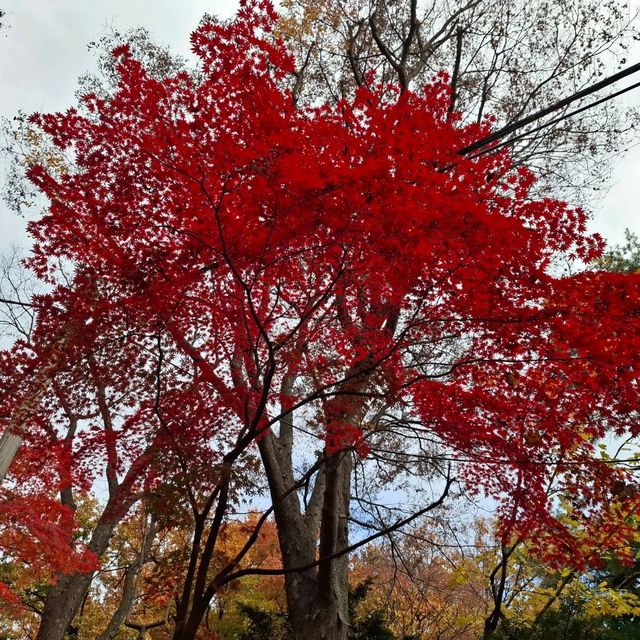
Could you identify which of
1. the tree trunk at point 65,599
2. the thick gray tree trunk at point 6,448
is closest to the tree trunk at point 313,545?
the thick gray tree trunk at point 6,448

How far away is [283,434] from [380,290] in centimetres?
291

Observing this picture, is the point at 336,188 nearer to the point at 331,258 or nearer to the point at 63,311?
the point at 331,258

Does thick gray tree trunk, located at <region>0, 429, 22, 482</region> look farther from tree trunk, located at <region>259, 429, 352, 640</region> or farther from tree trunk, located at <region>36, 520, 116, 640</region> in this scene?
tree trunk, located at <region>259, 429, 352, 640</region>

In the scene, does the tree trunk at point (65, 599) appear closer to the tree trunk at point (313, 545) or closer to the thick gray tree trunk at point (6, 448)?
the thick gray tree trunk at point (6, 448)

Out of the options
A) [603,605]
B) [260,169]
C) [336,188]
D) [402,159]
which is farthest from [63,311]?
[603,605]

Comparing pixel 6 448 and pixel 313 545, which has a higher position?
pixel 6 448

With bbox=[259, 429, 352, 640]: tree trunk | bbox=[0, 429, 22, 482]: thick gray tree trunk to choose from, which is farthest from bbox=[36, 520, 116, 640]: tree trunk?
bbox=[259, 429, 352, 640]: tree trunk

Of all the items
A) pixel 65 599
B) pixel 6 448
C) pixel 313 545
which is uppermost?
pixel 6 448

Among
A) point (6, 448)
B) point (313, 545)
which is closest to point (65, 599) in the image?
point (6, 448)

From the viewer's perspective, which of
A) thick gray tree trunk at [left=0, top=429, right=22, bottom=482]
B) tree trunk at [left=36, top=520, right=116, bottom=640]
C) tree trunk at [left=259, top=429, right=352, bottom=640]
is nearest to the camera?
tree trunk at [left=259, top=429, right=352, bottom=640]

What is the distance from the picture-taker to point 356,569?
2433cm

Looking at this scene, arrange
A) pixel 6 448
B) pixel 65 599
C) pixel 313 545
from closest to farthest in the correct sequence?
pixel 313 545
pixel 6 448
pixel 65 599

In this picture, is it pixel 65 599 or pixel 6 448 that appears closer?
pixel 6 448

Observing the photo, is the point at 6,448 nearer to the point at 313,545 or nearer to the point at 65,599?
the point at 65,599
